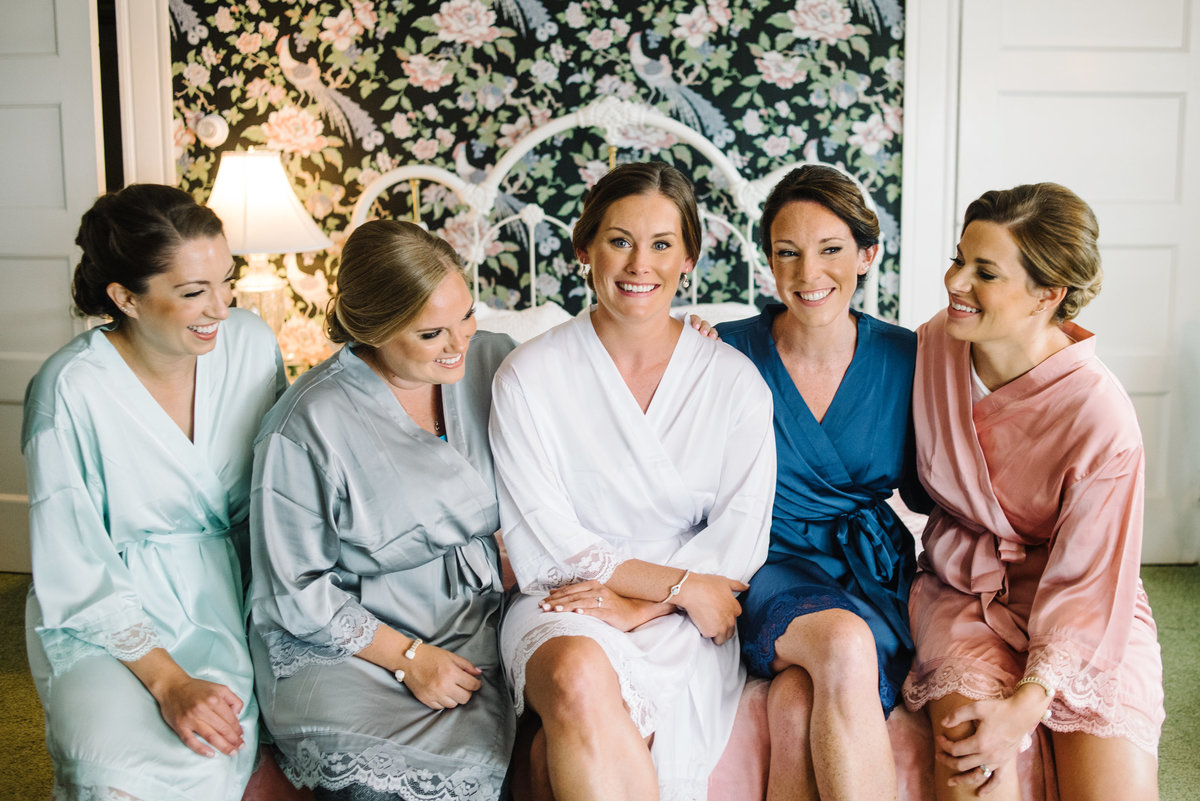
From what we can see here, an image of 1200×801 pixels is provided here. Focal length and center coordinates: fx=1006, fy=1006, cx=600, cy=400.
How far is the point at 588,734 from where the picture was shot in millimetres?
1455

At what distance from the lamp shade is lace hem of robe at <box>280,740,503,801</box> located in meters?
1.86

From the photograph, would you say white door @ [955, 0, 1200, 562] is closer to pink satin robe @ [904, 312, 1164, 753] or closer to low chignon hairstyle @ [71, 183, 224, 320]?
pink satin robe @ [904, 312, 1164, 753]

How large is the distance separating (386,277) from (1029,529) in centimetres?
118

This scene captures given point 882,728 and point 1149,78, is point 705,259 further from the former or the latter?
point 882,728

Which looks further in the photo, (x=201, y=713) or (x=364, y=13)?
(x=364, y=13)

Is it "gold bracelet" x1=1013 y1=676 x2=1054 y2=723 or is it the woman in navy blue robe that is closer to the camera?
"gold bracelet" x1=1013 y1=676 x2=1054 y2=723

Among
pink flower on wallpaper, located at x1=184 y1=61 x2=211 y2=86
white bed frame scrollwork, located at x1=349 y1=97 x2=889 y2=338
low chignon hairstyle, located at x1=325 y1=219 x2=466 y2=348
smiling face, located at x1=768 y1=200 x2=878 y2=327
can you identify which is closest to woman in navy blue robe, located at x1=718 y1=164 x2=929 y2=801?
smiling face, located at x1=768 y1=200 x2=878 y2=327

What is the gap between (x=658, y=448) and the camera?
183 centimetres

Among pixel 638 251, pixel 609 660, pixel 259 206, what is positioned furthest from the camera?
pixel 259 206

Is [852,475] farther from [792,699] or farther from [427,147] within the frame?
[427,147]

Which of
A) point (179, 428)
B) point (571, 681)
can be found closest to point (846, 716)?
point (571, 681)

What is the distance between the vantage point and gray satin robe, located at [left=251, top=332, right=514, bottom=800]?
153 centimetres

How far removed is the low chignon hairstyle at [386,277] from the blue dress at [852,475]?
0.67 meters

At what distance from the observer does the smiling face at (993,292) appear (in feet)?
5.57
